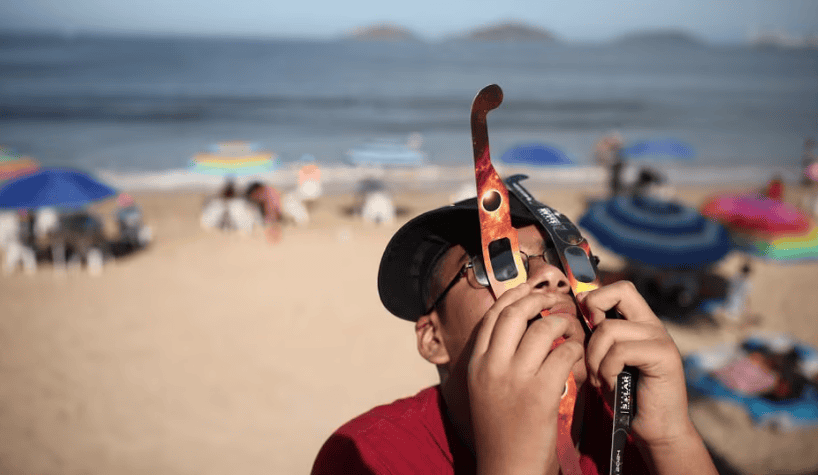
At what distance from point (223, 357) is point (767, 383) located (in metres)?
6.29

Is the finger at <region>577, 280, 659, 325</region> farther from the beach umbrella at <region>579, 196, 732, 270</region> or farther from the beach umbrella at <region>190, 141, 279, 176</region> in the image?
the beach umbrella at <region>190, 141, 279, 176</region>

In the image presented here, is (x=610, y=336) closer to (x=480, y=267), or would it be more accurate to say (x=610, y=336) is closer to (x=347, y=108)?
(x=480, y=267)

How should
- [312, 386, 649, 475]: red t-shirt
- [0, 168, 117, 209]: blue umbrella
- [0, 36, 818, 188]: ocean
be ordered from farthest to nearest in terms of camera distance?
[0, 36, 818, 188]: ocean
[0, 168, 117, 209]: blue umbrella
[312, 386, 649, 475]: red t-shirt

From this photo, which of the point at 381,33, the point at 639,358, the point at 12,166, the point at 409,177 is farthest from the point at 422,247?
the point at 381,33

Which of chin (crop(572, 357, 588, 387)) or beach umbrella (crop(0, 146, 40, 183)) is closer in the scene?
chin (crop(572, 357, 588, 387))

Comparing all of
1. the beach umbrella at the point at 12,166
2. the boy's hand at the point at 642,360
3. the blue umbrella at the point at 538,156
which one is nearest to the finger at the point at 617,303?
the boy's hand at the point at 642,360

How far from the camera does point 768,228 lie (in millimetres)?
7688

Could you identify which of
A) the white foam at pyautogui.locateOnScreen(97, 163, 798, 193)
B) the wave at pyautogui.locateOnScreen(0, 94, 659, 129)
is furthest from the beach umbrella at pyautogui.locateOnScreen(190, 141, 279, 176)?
the wave at pyautogui.locateOnScreen(0, 94, 659, 129)

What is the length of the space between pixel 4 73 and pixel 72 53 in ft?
91.5

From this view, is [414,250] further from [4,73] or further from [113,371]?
[4,73]

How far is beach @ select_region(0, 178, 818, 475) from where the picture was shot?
5.62m

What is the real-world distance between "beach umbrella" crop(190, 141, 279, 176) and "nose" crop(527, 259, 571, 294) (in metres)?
11.8

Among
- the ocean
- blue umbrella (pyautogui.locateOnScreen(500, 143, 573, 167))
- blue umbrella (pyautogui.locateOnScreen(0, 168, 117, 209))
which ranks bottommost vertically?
blue umbrella (pyautogui.locateOnScreen(0, 168, 117, 209))

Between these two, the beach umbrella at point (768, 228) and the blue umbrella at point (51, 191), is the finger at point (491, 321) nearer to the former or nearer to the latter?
the beach umbrella at point (768, 228)
